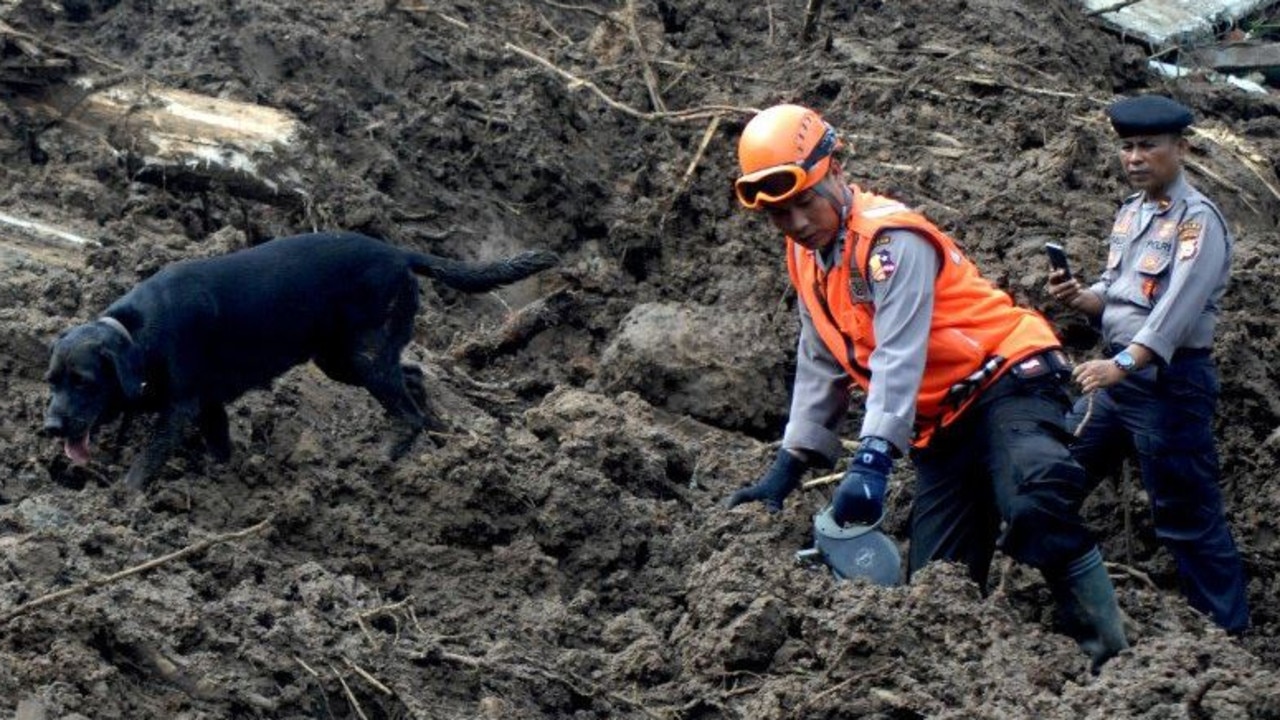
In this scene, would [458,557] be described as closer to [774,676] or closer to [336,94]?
[774,676]

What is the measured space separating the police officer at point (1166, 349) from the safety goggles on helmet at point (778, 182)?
4.19ft

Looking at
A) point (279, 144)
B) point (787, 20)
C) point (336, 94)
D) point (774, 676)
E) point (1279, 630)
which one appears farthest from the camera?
point (787, 20)

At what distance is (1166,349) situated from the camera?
7312mm

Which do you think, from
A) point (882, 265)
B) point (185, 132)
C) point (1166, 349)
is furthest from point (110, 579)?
point (185, 132)

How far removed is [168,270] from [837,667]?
10.1 feet

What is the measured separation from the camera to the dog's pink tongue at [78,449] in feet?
24.3

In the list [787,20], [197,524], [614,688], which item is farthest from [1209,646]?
[787,20]

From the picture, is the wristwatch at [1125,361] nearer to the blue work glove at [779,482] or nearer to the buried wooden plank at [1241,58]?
the blue work glove at [779,482]

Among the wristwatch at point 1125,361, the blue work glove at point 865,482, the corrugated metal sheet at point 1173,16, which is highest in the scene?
the blue work glove at point 865,482

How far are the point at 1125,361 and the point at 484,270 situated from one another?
9.16 ft

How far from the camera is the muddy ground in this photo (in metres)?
6.16

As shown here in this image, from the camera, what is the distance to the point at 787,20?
1348 centimetres

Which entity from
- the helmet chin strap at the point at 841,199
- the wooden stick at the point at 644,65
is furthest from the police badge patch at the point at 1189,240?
the wooden stick at the point at 644,65

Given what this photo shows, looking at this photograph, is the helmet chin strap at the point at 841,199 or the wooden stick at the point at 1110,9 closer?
the helmet chin strap at the point at 841,199
